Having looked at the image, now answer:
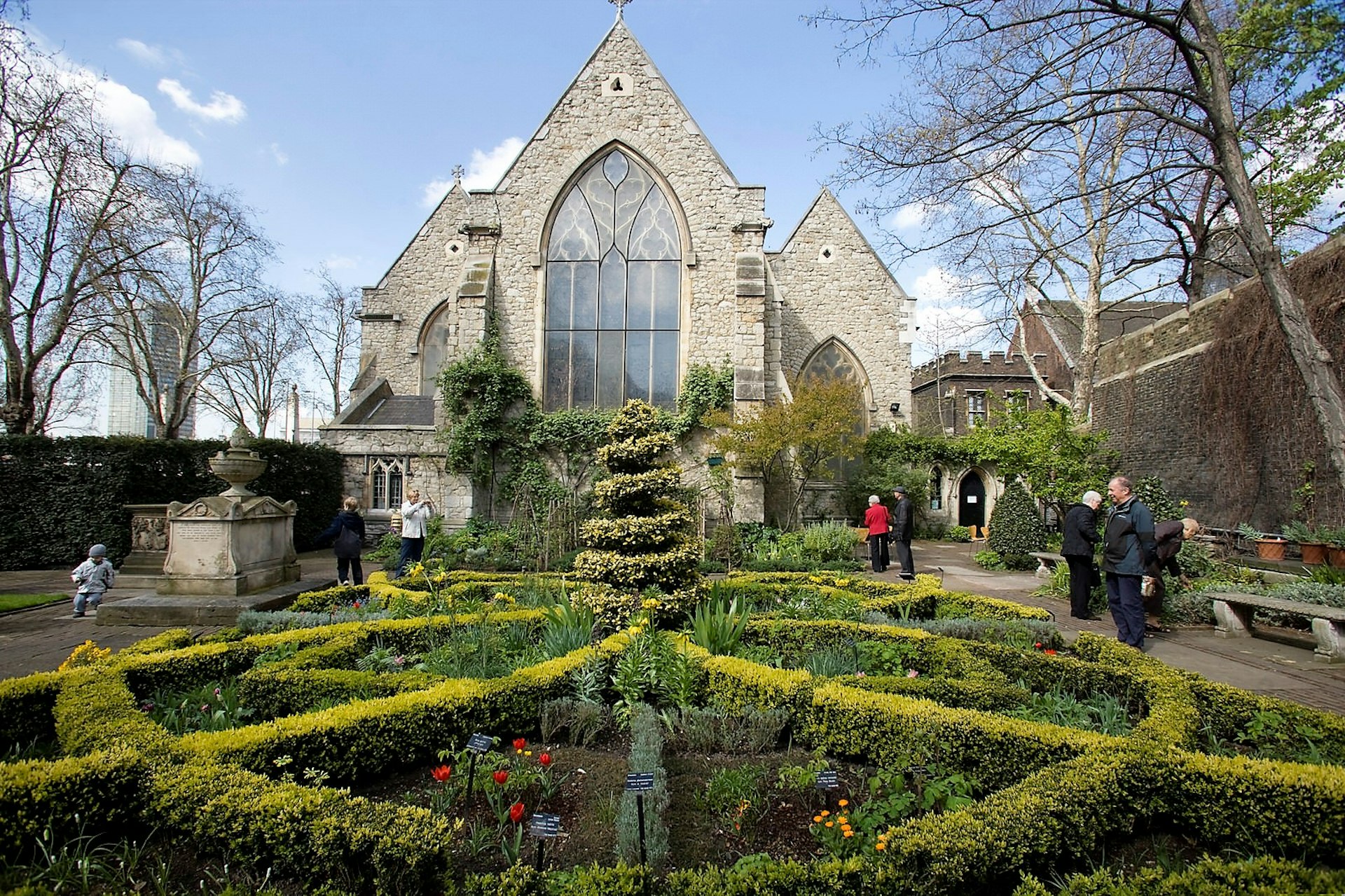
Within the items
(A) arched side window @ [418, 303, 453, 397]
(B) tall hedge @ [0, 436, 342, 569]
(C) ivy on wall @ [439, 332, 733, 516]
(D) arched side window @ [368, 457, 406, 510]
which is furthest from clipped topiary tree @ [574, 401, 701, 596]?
(A) arched side window @ [418, 303, 453, 397]

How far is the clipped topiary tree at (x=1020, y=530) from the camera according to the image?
12.6 meters

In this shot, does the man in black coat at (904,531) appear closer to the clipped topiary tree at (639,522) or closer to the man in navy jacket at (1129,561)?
the man in navy jacket at (1129,561)

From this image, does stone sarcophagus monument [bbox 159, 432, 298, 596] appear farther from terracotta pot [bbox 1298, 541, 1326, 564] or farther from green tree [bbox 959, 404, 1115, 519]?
terracotta pot [bbox 1298, 541, 1326, 564]

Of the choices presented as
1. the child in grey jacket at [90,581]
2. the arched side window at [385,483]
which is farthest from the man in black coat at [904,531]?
the arched side window at [385,483]

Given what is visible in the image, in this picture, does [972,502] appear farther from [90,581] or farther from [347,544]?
Answer: [90,581]

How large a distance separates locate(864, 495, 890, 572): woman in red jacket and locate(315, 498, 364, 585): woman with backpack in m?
8.85

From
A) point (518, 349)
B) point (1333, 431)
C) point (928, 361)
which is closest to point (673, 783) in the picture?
point (1333, 431)

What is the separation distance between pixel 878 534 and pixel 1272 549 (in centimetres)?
643

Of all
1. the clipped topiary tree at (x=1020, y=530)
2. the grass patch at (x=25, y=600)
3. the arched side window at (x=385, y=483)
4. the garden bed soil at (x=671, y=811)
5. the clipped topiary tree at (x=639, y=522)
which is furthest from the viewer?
the arched side window at (x=385, y=483)

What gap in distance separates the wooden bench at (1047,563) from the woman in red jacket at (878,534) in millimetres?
2592

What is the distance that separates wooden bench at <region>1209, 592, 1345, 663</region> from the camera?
5.90 m

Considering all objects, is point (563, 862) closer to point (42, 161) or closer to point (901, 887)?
point (901, 887)

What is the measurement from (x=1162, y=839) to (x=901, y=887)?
1543 mm

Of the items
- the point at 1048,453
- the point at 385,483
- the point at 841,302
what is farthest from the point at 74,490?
the point at 841,302
